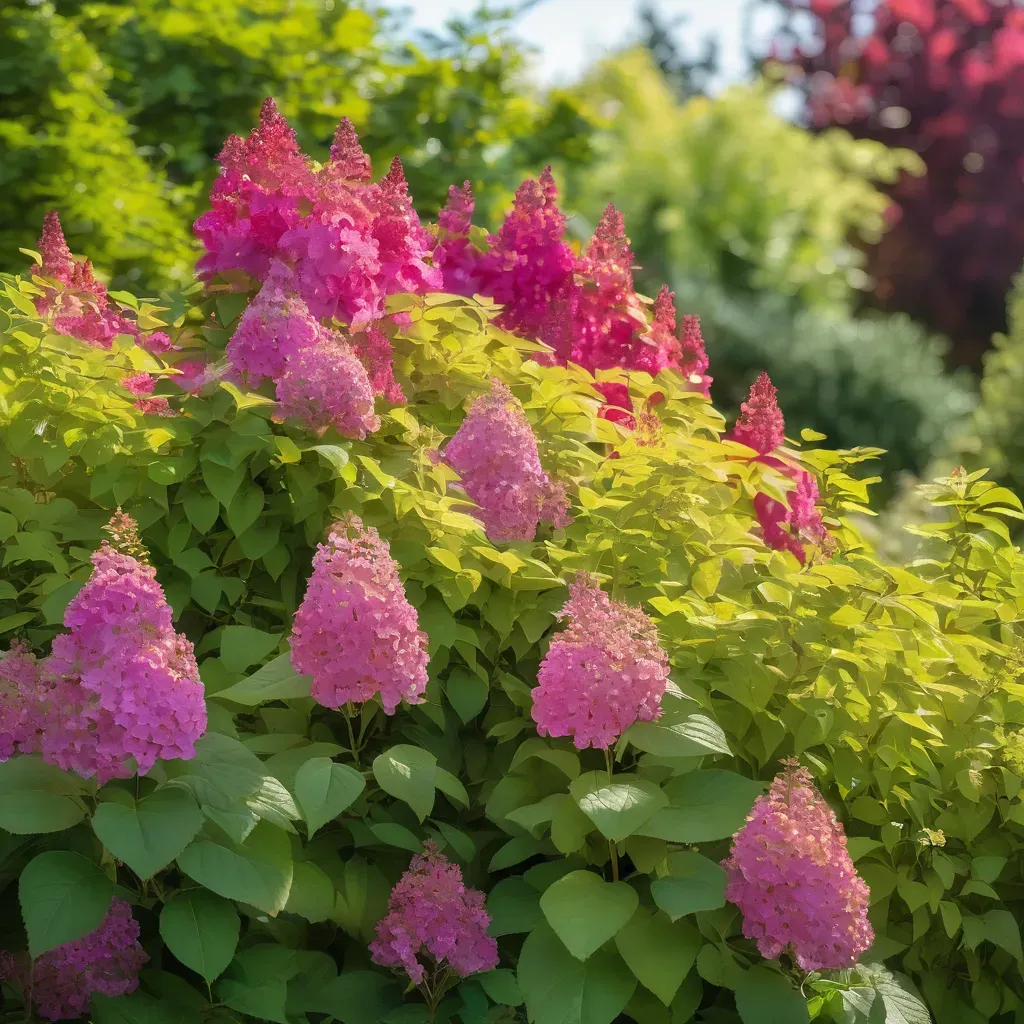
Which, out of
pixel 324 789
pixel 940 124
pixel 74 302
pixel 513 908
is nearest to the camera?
pixel 324 789

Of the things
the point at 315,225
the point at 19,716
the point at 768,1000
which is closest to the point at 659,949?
the point at 768,1000

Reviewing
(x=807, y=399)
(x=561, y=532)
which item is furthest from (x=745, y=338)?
(x=561, y=532)

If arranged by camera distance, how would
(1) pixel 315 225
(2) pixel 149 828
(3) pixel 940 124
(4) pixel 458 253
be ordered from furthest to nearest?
(3) pixel 940 124
(4) pixel 458 253
(1) pixel 315 225
(2) pixel 149 828

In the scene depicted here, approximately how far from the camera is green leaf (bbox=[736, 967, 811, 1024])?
2.30m

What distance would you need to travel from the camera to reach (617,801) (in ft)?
7.48

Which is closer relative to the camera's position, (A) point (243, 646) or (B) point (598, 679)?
(B) point (598, 679)

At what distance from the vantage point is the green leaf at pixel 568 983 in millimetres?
2170

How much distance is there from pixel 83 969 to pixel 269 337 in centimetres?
140

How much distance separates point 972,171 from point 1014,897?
993 inches

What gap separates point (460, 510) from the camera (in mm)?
2951

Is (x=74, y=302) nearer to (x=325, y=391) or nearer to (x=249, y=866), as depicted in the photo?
(x=325, y=391)

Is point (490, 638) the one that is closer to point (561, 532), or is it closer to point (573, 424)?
point (561, 532)

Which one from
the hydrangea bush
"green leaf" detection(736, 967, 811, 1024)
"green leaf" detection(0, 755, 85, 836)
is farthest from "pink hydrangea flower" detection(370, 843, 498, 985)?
"green leaf" detection(0, 755, 85, 836)

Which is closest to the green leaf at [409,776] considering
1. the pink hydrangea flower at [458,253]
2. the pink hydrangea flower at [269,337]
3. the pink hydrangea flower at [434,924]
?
the pink hydrangea flower at [434,924]
